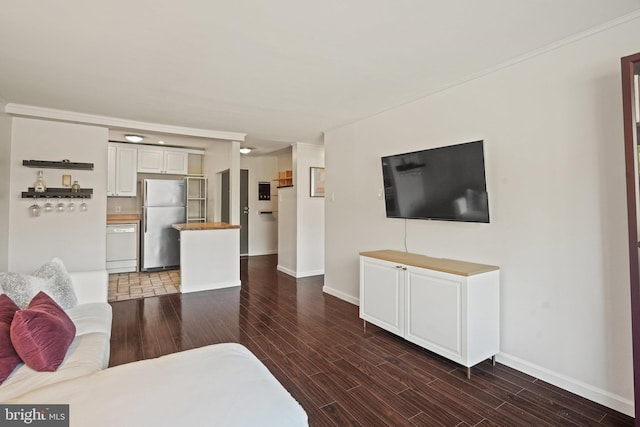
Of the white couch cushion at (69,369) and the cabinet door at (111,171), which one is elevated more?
the cabinet door at (111,171)

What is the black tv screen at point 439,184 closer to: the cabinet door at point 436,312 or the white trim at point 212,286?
the cabinet door at point 436,312

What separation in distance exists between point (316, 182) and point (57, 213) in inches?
145

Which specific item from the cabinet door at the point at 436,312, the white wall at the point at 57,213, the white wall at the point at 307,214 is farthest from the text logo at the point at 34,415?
the white wall at the point at 307,214

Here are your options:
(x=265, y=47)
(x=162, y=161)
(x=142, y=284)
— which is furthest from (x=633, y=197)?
(x=162, y=161)

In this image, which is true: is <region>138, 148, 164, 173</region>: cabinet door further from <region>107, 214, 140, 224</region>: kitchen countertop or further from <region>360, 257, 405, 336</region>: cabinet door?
<region>360, 257, 405, 336</region>: cabinet door

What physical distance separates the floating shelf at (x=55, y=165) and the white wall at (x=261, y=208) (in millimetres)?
3645

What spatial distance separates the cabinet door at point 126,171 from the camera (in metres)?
5.88

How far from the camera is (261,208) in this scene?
7789 millimetres

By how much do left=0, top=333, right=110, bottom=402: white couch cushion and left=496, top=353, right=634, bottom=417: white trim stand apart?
2.79 meters

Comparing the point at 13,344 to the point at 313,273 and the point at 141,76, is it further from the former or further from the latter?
the point at 313,273

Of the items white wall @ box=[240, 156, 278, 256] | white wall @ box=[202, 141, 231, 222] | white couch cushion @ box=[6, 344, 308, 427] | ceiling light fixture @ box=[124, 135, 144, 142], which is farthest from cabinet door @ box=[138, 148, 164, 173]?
white couch cushion @ box=[6, 344, 308, 427]

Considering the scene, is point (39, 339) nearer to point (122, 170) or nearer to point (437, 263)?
point (437, 263)

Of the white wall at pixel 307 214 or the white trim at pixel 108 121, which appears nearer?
the white trim at pixel 108 121

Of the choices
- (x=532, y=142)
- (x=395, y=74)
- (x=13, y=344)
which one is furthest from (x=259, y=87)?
(x=13, y=344)
